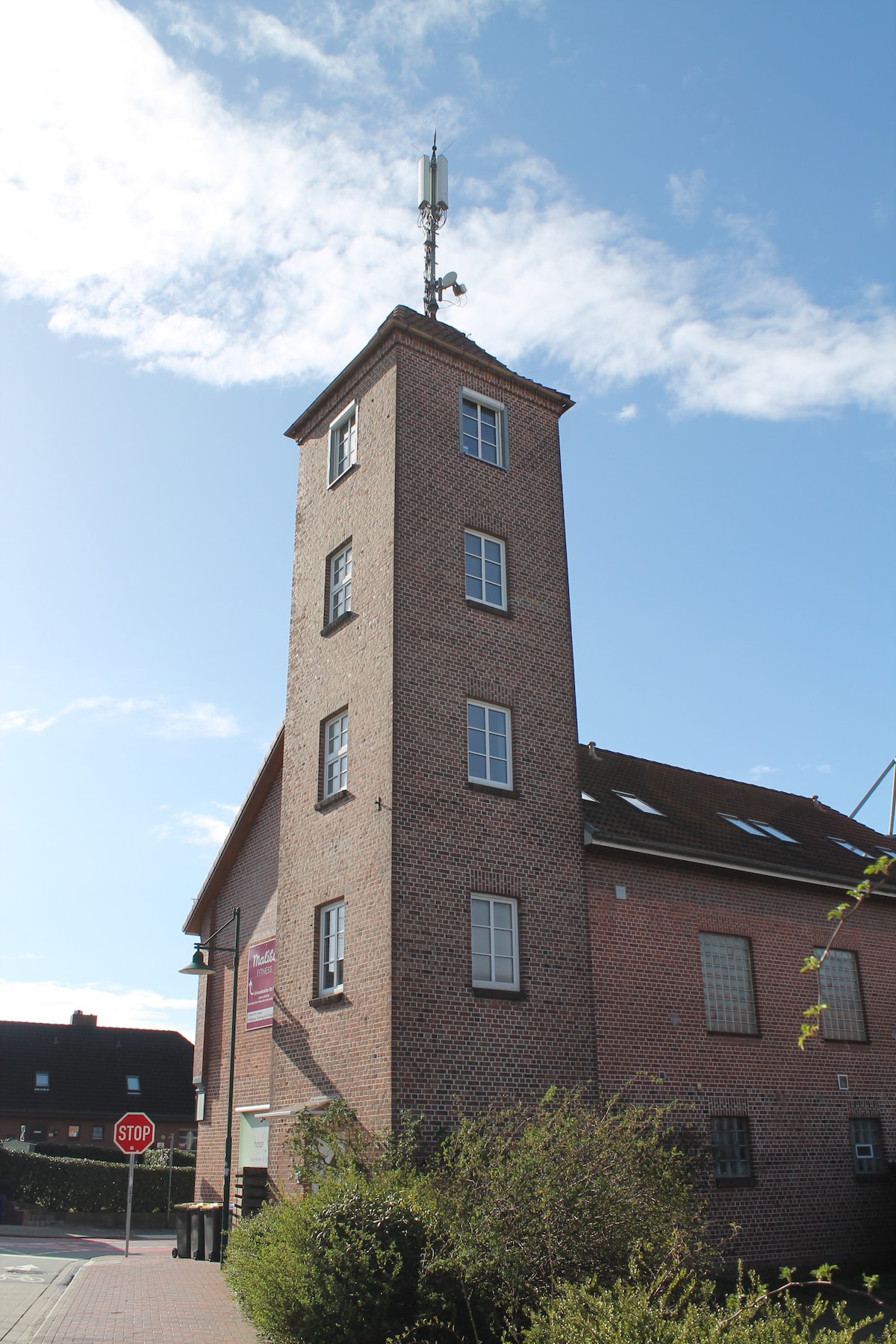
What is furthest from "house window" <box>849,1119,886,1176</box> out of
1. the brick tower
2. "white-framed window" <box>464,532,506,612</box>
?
"white-framed window" <box>464,532,506,612</box>

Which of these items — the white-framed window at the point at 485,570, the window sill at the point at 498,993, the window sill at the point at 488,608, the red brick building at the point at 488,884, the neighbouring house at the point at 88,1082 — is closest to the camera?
the window sill at the point at 498,993

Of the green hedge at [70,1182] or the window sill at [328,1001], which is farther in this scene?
the green hedge at [70,1182]

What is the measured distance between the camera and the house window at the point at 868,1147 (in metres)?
19.0

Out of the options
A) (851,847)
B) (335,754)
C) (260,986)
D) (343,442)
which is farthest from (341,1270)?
(851,847)

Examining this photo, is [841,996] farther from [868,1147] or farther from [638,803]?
[638,803]

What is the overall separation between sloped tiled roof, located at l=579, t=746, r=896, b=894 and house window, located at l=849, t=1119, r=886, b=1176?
420 cm

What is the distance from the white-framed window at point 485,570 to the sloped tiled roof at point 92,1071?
43477 millimetres

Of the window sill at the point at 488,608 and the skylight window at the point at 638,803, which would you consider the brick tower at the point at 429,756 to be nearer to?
the window sill at the point at 488,608

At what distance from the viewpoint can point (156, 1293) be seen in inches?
599

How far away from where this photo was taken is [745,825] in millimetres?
23125

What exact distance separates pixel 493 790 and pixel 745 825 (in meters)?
8.36

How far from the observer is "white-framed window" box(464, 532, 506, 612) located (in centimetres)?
1853

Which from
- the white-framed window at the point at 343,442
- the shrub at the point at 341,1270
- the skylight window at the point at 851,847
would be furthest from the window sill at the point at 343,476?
the skylight window at the point at 851,847

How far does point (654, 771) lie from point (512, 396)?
8.80 metres
